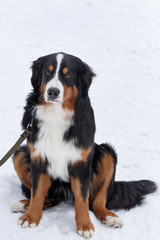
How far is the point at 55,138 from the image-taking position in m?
3.03

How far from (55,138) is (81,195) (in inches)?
23.6

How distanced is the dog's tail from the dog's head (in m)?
1.18

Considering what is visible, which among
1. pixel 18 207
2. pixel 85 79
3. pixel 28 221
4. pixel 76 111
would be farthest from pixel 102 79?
pixel 28 221

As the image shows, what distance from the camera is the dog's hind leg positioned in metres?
3.25

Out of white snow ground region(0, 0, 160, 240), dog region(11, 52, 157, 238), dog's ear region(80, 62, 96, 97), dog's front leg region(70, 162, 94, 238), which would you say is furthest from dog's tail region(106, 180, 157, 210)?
dog's ear region(80, 62, 96, 97)

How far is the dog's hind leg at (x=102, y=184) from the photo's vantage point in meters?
3.25

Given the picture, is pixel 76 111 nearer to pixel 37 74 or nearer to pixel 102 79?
pixel 37 74

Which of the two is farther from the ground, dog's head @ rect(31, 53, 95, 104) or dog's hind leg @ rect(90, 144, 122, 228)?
dog's head @ rect(31, 53, 95, 104)

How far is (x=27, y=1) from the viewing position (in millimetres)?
11102

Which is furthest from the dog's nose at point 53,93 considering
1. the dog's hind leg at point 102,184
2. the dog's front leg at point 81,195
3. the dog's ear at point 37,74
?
the dog's hind leg at point 102,184

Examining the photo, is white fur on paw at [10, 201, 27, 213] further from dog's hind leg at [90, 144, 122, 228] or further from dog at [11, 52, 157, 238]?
dog's hind leg at [90, 144, 122, 228]

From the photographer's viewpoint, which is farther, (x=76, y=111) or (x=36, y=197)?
(x=36, y=197)

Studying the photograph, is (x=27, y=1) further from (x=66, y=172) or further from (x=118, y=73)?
(x=66, y=172)

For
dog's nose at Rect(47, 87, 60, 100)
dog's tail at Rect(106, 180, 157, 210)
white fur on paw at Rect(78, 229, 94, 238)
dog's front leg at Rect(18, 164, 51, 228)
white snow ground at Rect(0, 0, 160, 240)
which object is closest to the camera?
dog's nose at Rect(47, 87, 60, 100)
